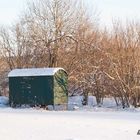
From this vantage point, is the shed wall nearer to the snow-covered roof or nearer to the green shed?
the green shed

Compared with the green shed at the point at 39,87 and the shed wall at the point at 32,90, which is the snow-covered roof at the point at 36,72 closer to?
the green shed at the point at 39,87

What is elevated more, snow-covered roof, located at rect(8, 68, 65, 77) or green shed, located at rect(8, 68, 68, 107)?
snow-covered roof, located at rect(8, 68, 65, 77)

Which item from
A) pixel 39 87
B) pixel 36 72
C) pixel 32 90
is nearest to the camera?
pixel 39 87

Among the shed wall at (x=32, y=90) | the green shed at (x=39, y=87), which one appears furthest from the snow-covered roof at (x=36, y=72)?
the shed wall at (x=32, y=90)

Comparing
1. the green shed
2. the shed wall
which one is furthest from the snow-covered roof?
the shed wall

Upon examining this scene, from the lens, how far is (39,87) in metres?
31.1

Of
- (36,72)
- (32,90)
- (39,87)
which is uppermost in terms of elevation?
(36,72)

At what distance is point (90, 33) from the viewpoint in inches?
1484

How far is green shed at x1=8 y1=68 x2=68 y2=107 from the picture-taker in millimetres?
30688

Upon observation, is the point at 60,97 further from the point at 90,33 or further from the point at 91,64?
the point at 90,33

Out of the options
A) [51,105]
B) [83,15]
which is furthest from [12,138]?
[83,15]

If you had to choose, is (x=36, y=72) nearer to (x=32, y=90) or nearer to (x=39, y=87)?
(x=39, y=87)

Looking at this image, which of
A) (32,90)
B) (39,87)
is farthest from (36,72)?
(32,90)

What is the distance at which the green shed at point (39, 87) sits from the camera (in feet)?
101
